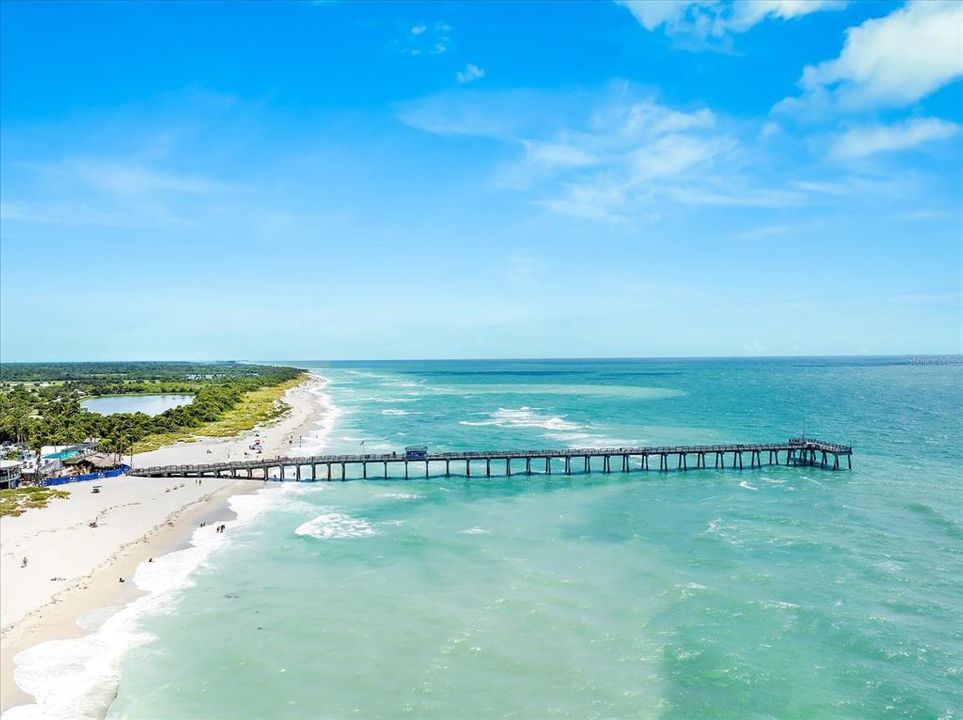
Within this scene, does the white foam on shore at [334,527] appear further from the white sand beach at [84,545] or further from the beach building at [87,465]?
the beach building at [87,465]

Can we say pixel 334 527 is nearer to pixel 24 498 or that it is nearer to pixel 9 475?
pixel 24 498

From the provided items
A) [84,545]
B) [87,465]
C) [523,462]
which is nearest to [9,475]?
[87,465]

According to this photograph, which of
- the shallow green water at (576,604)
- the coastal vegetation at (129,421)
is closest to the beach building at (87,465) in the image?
the coastal vegetation at (129,421)

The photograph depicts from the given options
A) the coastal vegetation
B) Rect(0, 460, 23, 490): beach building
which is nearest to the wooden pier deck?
Rect(0, 460, 23, 490): beach building

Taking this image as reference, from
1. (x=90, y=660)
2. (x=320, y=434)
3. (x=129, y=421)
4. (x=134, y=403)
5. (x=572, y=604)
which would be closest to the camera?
(x=90, y=660)

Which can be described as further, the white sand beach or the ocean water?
the white sand beach

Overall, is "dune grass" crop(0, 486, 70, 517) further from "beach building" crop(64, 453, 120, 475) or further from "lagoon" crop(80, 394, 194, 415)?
"lagoon" crop(80, 394, 194, 415)
